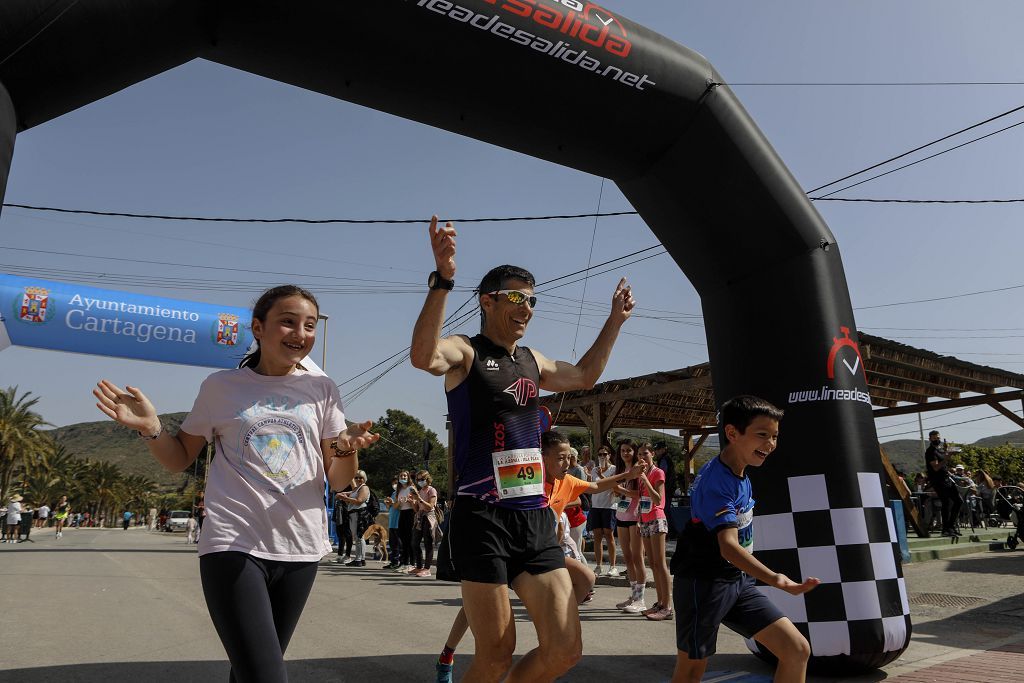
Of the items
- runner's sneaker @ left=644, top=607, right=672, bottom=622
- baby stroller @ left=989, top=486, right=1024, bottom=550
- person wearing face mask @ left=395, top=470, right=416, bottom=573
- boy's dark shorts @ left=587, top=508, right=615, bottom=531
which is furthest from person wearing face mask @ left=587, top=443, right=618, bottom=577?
baby stroller @ left=989, top=486, right=1024, bottom=550

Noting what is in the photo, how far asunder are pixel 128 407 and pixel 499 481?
4.57ft

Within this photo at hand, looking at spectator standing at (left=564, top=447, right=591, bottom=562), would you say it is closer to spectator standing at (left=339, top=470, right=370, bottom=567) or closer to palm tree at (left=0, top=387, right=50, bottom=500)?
spectator standing at (left=339, top=470, right=370, bottom=567)

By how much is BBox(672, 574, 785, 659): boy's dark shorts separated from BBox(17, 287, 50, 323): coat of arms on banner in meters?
11.4

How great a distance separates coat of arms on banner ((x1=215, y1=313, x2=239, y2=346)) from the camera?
13719 mm

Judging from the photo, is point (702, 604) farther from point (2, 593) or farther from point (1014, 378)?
point (1014, 378)

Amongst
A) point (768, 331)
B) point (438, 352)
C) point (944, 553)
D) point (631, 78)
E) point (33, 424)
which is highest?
point (33, 424)

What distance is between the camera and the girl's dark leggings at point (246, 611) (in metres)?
2.29

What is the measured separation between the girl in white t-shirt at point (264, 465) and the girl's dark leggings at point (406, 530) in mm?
10910

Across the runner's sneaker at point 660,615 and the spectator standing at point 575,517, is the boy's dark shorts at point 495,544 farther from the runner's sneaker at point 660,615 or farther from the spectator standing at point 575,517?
the spectator standing at point 575,517

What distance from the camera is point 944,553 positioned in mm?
11664

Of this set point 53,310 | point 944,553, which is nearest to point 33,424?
point 53,310

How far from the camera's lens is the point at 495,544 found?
116 inches

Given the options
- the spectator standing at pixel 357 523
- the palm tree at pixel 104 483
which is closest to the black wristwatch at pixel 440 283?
the spectator standing at pixel 357 523

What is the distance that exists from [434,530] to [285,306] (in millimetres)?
10712
